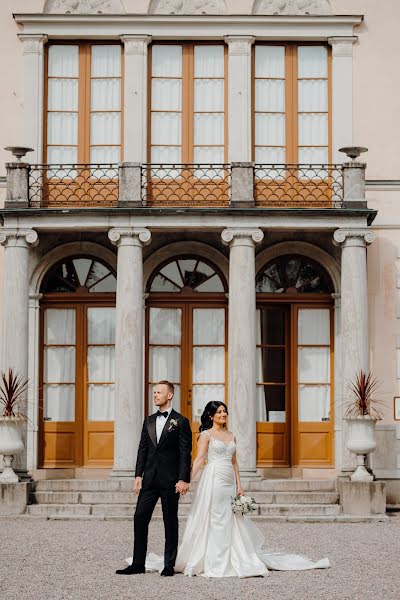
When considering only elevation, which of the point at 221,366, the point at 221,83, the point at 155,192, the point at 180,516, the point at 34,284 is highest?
the point at 221,83

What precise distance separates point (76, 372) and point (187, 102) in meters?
5.11

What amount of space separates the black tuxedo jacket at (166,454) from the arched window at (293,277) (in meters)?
9.76

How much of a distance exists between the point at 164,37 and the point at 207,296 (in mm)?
4566

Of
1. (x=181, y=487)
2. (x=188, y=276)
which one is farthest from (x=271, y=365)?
(x=181, y=487)

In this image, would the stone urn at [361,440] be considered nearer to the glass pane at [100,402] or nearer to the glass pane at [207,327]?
the glass pane at [207,327]

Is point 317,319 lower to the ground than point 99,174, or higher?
lower

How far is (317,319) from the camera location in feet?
74.7

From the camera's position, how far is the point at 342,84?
74.0 ft

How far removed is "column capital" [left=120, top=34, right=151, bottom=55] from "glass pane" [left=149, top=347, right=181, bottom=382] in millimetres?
5177

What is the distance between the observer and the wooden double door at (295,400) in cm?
2259

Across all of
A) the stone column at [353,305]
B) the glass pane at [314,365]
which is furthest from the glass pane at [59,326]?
the stone column at [353,305]

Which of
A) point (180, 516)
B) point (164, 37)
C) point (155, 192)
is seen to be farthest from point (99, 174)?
point (180, 516)

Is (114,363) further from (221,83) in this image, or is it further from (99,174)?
(221,83)

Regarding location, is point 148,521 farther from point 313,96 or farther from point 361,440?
point 313,96
